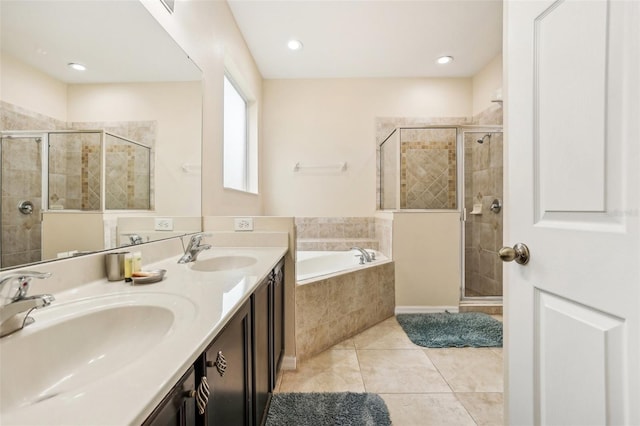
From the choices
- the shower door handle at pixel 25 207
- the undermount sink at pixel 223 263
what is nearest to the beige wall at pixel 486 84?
the undermount sink at pixel 223 263

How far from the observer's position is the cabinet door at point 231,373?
0.69 metres

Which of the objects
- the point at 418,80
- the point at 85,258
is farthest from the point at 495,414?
the point at 418,80

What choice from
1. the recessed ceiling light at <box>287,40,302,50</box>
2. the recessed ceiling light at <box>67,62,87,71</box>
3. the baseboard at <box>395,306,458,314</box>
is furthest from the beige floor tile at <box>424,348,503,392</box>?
the recessed ceiling light at <box>287,40,302,50</box>

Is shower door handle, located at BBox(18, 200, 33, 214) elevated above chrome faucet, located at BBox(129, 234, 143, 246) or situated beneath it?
elevated above

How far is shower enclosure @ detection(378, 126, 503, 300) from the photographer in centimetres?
286

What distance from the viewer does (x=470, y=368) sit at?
1.86 metres

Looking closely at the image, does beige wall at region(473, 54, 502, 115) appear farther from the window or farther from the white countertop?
the white countertop

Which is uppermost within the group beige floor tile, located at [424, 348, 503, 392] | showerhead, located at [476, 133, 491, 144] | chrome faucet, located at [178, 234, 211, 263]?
showerhead, located at [476, 133, 491, 144]

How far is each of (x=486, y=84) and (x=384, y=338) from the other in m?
Result: 2.97

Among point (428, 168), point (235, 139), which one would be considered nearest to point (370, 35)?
point (428, 168)

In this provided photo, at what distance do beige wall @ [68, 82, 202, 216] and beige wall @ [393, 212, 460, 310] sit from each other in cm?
195

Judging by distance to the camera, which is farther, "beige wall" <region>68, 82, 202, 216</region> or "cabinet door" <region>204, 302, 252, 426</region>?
"beige wall" <region>68, 82, 202, 216</region>

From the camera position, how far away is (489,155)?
2.93 m

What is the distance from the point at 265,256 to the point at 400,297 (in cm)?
174
